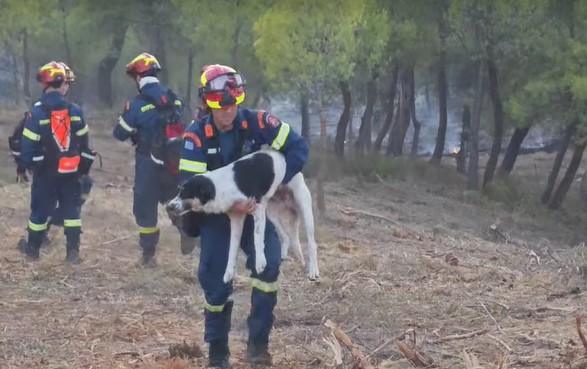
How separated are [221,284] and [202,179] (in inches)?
26.0

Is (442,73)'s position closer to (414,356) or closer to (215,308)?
(414,356)

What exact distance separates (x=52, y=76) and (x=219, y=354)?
4.26m

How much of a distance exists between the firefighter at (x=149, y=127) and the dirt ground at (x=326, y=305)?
2.50 ft

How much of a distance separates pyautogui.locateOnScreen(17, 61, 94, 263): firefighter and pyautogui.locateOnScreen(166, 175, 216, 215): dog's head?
4.00 metres

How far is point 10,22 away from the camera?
29953 mm

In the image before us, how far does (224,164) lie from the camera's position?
21.1ft

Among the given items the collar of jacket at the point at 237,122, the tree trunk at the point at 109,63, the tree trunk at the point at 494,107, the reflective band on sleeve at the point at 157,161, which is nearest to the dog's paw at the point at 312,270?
the collar of jacket at the point at 237,122

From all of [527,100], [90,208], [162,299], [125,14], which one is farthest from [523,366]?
[125,14]

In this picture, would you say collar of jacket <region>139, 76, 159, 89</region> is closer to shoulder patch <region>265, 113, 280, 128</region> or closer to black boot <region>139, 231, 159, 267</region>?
black boot <region>139, 231, 159, 267</region>

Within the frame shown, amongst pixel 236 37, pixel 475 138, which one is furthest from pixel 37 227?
pixel 236 37

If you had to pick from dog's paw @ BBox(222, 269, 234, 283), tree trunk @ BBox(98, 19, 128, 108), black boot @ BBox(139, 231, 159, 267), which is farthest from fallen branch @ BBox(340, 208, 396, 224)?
tree trunk @ BBox(98, 19, 128, 108)

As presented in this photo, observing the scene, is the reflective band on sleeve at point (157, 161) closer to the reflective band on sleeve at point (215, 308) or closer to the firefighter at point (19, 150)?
the firefighter at point (19, 150)

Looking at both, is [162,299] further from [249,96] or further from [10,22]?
[249,96]

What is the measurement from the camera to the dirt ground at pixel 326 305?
272 inches
